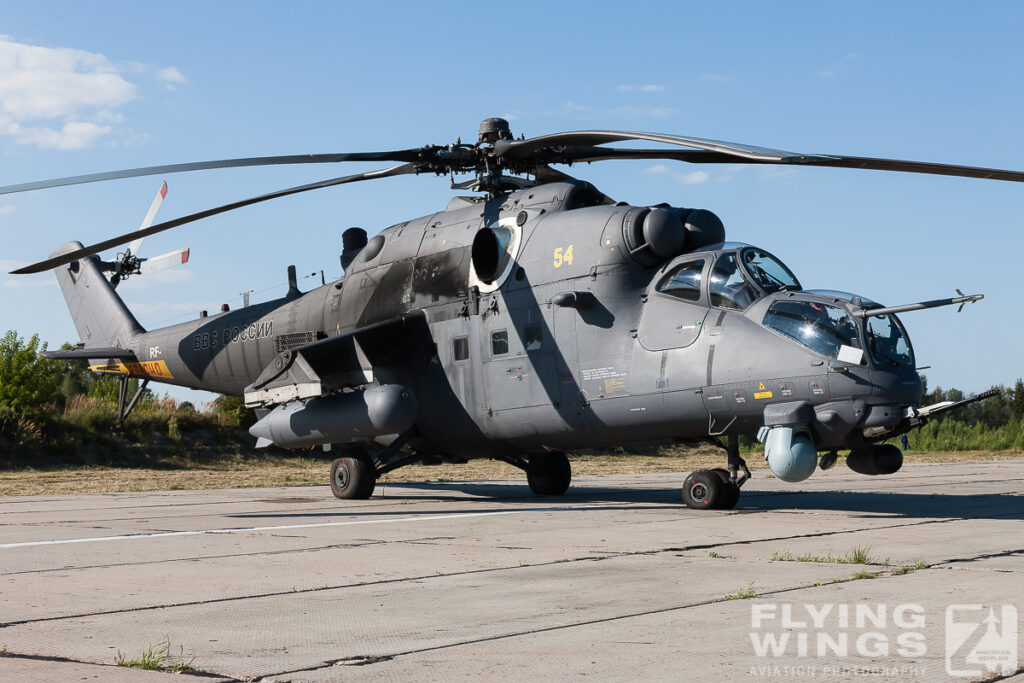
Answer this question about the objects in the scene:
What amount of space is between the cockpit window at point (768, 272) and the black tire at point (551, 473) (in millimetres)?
5603

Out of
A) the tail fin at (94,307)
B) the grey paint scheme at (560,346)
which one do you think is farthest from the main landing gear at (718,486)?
the tail fin at (94,307)

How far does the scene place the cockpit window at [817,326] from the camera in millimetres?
10695

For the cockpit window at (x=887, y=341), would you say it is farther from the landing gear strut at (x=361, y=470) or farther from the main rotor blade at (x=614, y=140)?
the landing gear strut at (x=361, y=470)

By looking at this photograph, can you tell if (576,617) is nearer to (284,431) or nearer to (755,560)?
(755,560)

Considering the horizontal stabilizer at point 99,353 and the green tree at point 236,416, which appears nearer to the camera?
the horizontal stabilizer at point 99,353

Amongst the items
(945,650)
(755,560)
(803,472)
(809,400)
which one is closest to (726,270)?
(809,400)

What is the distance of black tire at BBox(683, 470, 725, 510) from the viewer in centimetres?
1211

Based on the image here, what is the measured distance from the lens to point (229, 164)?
12664 millimetres

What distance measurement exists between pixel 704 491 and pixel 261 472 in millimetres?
17592

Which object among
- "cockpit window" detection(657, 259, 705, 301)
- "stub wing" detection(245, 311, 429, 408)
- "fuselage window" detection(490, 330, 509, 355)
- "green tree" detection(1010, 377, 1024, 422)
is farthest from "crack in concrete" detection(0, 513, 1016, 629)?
"green tree" detection(1010, 377, 1024, 422)

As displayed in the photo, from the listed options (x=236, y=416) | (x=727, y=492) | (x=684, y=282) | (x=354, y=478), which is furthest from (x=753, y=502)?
(x=236, y=416)

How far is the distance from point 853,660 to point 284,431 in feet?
40.3

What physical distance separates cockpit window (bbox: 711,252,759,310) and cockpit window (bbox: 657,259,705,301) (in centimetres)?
22

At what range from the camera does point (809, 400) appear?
35.7ft
